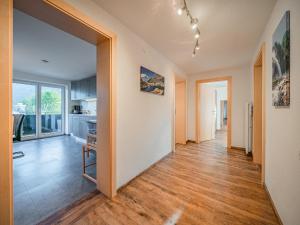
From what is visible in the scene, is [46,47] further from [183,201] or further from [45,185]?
[183,201]

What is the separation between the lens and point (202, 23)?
1.84 m

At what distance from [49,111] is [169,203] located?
6.10 meters

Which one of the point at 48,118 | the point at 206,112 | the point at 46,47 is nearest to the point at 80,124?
the point at 48,118

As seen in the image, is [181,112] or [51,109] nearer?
[181,112]

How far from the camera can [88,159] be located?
9.79ft

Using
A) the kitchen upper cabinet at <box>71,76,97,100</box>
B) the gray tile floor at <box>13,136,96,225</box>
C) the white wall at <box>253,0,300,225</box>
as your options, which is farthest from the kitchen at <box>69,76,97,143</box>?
the white wall at <box>253,0,300,225</box>

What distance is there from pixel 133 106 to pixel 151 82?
715mm

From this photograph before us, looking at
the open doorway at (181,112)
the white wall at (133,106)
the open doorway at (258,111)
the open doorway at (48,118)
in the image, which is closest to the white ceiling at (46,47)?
the open doorway at (48,118)

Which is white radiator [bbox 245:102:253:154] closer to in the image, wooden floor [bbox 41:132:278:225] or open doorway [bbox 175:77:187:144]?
wooden floor [bbox 41:132:278:225]

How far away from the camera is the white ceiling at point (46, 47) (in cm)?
203

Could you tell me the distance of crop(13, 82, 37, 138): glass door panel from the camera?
4.56m

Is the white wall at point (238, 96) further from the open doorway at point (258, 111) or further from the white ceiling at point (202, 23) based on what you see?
the open doorway at point (258, 111)

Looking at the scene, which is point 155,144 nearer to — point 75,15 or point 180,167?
point 180,167

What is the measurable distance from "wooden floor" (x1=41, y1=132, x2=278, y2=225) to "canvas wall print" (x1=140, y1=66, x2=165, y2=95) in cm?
161
